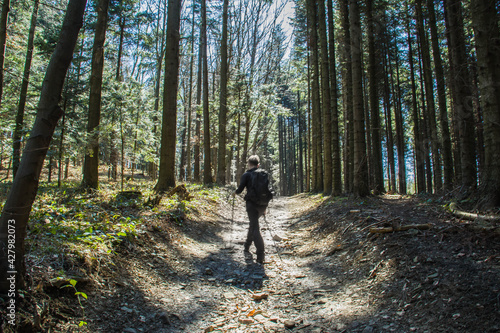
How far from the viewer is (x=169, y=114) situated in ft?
30.8

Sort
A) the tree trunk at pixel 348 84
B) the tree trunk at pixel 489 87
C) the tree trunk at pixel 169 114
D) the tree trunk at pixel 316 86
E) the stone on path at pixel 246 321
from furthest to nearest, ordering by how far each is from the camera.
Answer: the tree trunk at pixel 316 86 < the tree trunk at pixel 348 84 < the tree trunk at pixel 169 114 < the tree trunk at pixel 489 87 < the stone on path at pixel 246 321

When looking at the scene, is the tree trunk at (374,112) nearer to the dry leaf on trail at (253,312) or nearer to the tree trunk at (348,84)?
the tree trunk at (348,84)

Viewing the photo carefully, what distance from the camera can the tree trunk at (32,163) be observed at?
2.41 m

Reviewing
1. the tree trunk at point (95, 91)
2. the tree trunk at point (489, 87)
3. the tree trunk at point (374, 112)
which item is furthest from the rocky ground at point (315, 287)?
the tree trunk at point (374, 112)

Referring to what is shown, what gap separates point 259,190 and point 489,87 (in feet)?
16.1

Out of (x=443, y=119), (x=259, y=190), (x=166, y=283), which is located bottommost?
(x=166, y=283)

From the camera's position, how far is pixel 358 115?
968cm

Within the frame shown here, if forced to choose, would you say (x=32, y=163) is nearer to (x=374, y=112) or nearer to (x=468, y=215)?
(x=468, y=215)

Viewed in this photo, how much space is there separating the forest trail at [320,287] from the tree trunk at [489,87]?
3.46 feet

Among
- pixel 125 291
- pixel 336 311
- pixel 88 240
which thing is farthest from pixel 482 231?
pixel 88 240

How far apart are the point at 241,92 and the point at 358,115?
1062 centimetres

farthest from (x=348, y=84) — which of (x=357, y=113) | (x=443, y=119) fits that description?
(x=357, y=113)

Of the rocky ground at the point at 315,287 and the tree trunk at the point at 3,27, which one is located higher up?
the tree trunk at the point at 3,27

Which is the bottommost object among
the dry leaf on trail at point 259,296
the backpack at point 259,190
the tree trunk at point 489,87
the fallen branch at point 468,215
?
the dry leaf on trail at point 259,296
